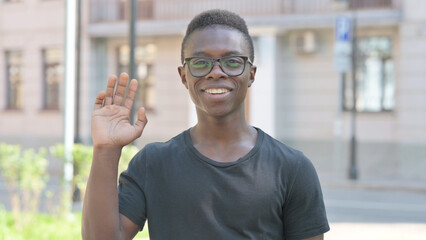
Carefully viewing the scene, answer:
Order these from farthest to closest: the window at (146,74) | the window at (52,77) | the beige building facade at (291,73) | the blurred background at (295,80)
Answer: the window at (52,77) → the window at (146,74) → the beige building facade at (291,73) → the blurred background at (295,80)

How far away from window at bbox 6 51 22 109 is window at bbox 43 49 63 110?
1.05m

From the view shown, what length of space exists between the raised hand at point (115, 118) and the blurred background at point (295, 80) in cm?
944

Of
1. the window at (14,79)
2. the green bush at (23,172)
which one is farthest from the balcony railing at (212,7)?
the green bush at (23,172)

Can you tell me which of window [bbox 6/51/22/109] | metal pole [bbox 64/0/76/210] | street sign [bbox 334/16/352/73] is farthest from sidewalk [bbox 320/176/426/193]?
window [bbox 6/51/22/109]

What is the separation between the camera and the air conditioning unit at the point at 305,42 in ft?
54.0

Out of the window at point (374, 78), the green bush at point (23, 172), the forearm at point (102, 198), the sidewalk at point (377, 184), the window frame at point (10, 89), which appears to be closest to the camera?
the forearm at point (102, 198)

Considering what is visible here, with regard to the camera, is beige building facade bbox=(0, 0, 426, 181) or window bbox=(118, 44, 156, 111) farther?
window bbox=(118, 44, 156, 111)

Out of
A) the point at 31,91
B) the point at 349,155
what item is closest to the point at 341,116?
the point at 349,155

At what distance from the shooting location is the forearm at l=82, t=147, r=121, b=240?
5.72ft

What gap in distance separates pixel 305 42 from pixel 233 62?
15.0m

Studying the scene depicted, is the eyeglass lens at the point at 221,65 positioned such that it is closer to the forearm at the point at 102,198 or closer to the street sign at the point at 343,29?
the forearm at the point at 102,198

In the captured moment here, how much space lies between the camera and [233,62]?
6.09 ft

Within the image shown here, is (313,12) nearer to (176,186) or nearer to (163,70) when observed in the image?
(163,70)

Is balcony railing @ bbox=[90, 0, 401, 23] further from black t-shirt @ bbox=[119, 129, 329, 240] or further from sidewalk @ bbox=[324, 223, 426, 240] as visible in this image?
black t-shirt @ bbox=[119, 129, 329, 240]
